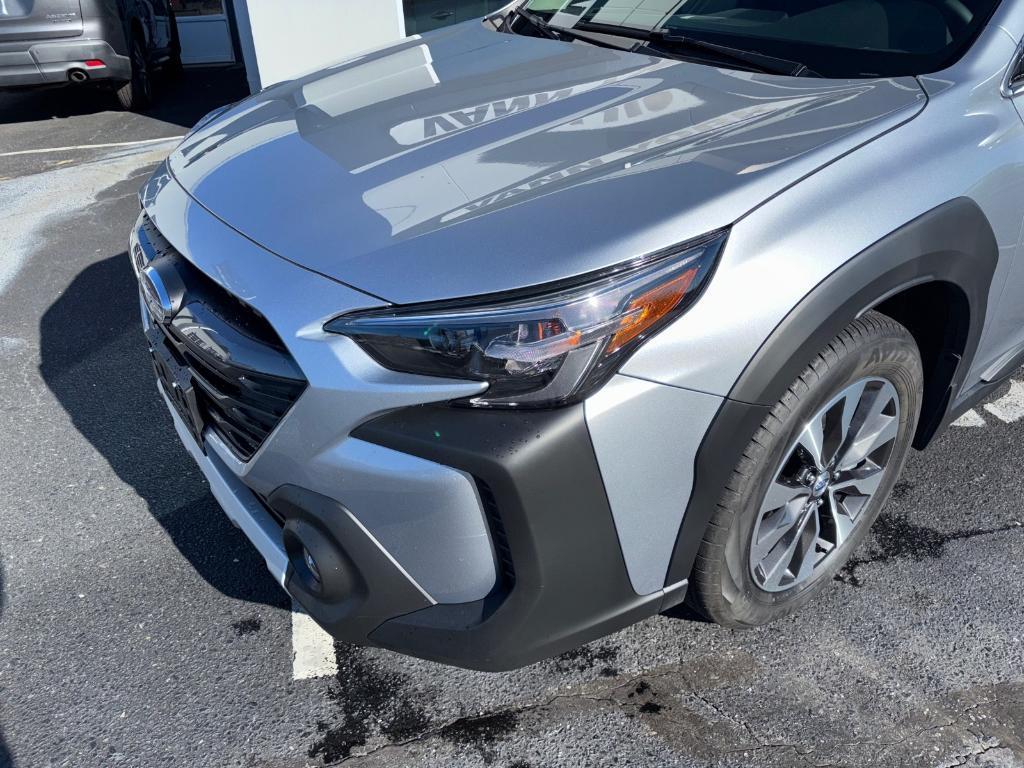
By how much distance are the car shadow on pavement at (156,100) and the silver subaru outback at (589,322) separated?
618 centimetres

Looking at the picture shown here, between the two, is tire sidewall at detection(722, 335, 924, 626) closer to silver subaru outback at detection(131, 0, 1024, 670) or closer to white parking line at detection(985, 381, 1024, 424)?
silver subaru outback at detection(131, 0, 1024, 670)

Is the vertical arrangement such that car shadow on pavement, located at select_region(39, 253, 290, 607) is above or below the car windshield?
below

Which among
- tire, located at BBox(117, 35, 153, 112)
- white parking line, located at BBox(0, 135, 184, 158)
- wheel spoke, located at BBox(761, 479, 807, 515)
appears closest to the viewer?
wheel spoke, located at BBox(761, 479, 807, 515)

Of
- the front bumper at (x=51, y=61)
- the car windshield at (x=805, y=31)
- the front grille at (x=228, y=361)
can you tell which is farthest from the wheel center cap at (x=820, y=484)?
the front bumper at (x=51, y=61)

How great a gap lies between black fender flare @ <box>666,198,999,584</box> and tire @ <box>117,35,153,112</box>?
24.5 feet

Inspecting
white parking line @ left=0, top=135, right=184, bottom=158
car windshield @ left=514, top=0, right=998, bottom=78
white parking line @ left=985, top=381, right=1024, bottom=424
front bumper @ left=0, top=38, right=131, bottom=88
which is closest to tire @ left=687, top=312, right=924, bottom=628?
car windshield @ left=514, top=0, right=998, bottom=78

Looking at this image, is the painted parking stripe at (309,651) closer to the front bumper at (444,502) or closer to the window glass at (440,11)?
the front bumper at (444,502)

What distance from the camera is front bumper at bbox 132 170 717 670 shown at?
147 centimetres

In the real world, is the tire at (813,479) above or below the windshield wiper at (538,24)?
below

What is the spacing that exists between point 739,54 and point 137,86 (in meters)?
6.97

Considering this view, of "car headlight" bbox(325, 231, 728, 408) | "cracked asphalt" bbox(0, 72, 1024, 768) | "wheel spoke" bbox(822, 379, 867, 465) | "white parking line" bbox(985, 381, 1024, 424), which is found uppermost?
"car headlight" bbox(325, 231, 728, 408)

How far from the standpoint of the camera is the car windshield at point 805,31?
6.91 ft

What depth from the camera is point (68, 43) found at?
6875 millimetres

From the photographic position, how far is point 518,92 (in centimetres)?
222
